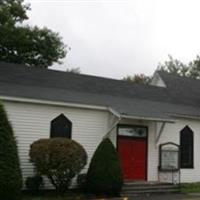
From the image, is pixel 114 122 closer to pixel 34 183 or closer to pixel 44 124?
pixel 44 124

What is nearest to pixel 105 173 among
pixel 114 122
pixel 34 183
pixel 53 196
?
pixel 53 196

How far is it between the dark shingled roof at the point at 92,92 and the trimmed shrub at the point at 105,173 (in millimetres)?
2606

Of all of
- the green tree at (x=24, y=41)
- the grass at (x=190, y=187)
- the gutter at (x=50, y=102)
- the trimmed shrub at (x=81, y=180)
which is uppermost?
the green tree at (x=24, y=41)

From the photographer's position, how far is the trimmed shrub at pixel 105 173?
65.5ft

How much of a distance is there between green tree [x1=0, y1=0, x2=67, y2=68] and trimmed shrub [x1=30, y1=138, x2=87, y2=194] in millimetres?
21608

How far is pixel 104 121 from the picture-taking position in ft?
75.5

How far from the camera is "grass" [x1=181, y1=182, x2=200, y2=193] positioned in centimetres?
2355

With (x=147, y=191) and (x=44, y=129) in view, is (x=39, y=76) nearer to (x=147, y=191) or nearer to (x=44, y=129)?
(x=44, y=129)

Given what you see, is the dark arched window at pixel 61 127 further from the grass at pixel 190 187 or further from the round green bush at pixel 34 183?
the grass at pixel 190 187

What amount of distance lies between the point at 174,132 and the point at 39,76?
25.9 ft

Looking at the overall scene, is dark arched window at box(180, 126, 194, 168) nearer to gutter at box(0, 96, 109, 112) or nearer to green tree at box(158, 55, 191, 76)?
gutter at box(0, 96, 109, 112)

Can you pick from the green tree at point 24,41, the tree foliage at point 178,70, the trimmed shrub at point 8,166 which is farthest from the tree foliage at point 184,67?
the trimmed shrub at point 8,166

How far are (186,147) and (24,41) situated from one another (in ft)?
63.7

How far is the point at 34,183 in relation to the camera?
20.0 meters
